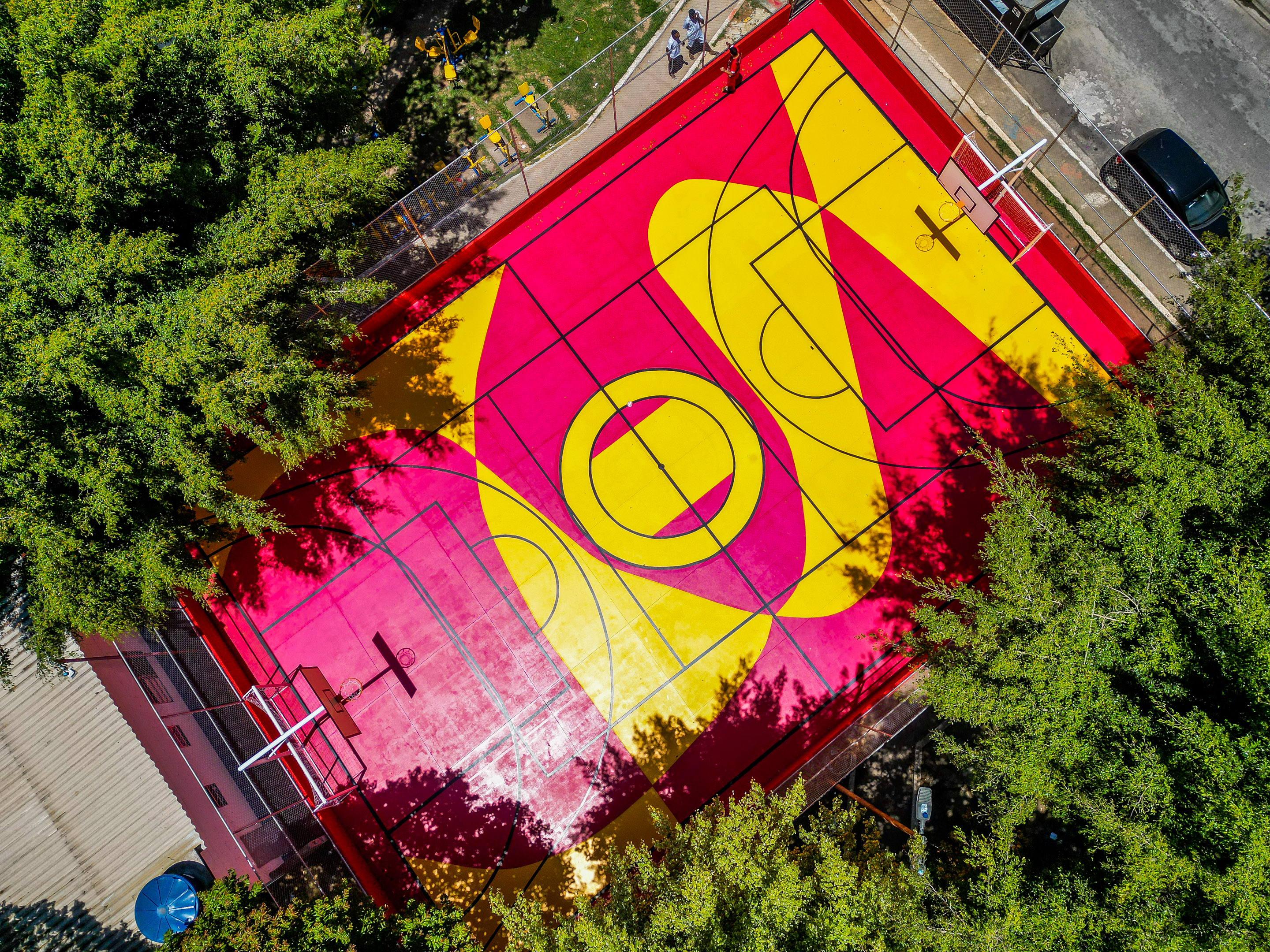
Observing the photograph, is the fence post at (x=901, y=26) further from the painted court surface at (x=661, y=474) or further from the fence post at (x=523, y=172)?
the fence post at (x=523, y=172)

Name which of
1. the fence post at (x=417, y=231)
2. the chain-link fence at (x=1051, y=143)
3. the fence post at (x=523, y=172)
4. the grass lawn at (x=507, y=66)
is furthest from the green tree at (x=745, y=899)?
the grass lawn at (x=507, y=66)

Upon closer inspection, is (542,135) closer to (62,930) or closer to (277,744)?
(277,744)

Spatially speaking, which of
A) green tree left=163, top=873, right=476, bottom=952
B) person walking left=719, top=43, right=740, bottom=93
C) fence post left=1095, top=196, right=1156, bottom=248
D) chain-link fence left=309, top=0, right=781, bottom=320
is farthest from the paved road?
green tree left=163, top=873, right=476, bottom=952

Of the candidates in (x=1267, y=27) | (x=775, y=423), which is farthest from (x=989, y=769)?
(x=1267, y=27)

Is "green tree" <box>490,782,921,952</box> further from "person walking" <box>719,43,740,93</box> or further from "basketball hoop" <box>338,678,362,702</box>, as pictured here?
"person walking" <box>719,43,740,93</box>

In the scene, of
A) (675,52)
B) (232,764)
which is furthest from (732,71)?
(232,764)
